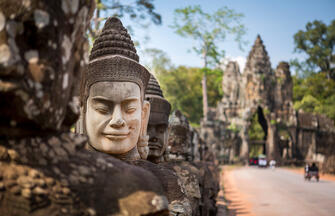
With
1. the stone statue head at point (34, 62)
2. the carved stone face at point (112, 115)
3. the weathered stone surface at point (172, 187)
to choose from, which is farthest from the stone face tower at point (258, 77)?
the stone statue head at point (34, 62)

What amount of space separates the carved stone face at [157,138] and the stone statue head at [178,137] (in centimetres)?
100

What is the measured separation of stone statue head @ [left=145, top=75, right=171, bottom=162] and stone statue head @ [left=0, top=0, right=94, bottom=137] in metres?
3.04

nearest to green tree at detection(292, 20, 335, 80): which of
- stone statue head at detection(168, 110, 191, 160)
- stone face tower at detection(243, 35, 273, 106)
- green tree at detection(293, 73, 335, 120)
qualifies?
green tree at detection(293, 73, 335, 120)

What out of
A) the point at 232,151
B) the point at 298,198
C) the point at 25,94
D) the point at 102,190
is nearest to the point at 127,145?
the point at 102,190

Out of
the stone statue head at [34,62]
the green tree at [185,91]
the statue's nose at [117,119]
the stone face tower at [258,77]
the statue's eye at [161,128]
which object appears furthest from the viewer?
the green tree at [185,91]

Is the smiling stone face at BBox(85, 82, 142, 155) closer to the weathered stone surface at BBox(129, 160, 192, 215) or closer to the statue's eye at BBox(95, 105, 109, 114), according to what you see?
the statue's eye at BBox(95, 105, 109, 114)

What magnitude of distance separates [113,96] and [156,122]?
5.92ft

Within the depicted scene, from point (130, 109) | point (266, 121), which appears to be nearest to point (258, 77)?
point (266, 121)

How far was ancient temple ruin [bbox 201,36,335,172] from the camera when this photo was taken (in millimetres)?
30469

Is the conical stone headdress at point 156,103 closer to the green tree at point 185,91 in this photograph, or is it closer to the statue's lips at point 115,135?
the statue's lips at point 115,135

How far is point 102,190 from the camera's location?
1.30 m

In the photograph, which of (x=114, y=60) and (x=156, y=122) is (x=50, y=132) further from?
(x=156, y=122)

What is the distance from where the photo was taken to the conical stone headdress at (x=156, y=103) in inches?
172

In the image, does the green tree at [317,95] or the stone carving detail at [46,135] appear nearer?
the stone carving detail at [46,135]
